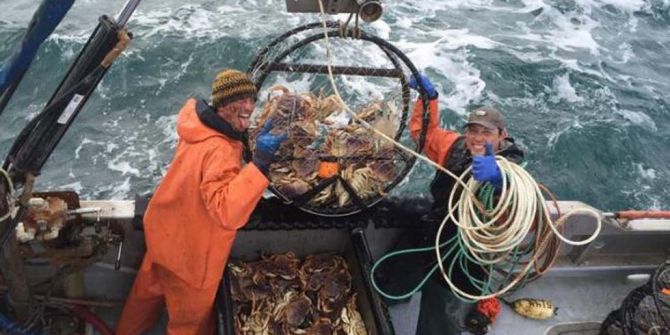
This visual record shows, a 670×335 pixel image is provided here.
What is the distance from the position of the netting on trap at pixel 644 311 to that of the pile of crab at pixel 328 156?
6.51 ft

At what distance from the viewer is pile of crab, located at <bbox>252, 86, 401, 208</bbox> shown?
375 cm

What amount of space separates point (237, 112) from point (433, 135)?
150cm

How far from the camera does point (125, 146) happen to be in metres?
8.80

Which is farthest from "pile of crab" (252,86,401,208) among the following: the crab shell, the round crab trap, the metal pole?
the metal pole

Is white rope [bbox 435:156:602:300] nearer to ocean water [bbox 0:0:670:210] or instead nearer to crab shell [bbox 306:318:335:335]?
crab shell [bbox 306:318:335:335]

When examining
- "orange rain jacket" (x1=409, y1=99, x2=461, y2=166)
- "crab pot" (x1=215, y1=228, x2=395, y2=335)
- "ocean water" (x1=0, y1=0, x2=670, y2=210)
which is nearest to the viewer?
"crab pot" (x1=215, y1=228, x2=395, y2=335)

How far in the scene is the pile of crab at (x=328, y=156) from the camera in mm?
3754

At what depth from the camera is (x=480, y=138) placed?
368 centimetres

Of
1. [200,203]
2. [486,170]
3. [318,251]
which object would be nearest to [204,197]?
[200,203]

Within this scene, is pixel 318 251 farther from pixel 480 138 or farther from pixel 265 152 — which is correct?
pixel 480 138

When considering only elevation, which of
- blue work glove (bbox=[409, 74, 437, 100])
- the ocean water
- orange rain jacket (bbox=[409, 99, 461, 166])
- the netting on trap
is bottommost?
the ocean water

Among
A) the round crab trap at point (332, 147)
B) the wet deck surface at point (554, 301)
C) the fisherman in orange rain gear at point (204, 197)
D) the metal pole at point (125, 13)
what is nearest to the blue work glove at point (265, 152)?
the fisherman in orange rain gear at point (204, 197)

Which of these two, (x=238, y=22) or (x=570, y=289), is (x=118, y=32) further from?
(x=238, y=22)

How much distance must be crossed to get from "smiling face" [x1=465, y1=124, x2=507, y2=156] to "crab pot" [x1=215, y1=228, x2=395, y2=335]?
1029 mm
